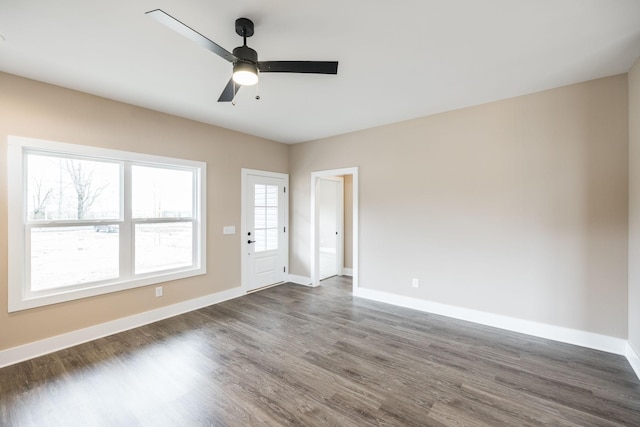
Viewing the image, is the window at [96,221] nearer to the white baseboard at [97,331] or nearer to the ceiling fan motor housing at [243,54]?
the white baseboard at [97,331]

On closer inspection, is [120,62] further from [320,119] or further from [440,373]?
[440,373]

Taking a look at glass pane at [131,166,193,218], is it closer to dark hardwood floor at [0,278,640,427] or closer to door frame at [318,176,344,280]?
dark hardwood floor at [0,278,640,427]

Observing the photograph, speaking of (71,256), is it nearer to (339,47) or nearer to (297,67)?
(297,67)

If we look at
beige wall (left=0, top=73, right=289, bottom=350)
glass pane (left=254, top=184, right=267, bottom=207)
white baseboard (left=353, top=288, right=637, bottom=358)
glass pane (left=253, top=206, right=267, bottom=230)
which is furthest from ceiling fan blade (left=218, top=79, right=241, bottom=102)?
white baseboard (left=353, top=288, right=637, bottom=358)

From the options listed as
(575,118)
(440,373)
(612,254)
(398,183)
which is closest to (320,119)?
(398,183)

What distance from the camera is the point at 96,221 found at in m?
3.12

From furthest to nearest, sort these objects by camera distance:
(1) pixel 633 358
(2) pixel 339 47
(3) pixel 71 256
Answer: (3) pixel 71 256
(1) pixel 633 358
(2) pixel 339 47

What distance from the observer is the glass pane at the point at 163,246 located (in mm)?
3490

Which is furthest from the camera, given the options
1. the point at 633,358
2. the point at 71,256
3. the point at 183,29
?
the point at 71,256

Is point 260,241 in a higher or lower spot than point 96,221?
lower

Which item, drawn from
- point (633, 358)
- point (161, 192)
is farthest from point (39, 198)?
point (633, 358)

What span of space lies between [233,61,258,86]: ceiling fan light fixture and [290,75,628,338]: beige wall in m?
2.73

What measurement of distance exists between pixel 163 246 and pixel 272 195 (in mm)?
2083

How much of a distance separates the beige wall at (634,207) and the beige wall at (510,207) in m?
0.09
